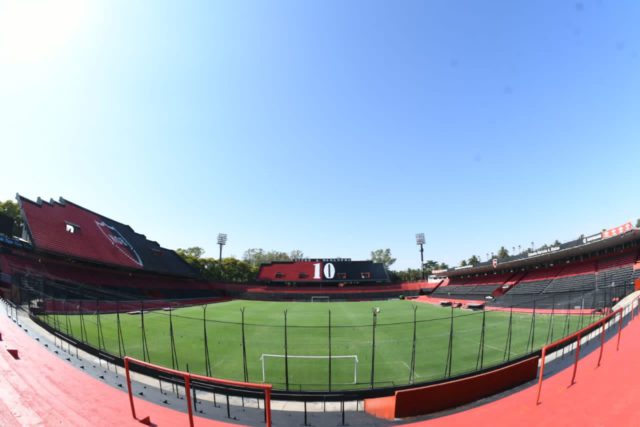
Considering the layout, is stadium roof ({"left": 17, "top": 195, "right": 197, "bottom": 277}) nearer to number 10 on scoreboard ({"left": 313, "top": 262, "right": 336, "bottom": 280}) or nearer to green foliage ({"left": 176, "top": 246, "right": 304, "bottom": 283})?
green foliage ({"left": 176, "top": 246, "right": 304, "bottom": 283})

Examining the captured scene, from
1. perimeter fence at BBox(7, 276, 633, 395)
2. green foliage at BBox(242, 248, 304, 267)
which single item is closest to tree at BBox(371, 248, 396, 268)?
green foliage at BBox(242, 248, 304, 267)

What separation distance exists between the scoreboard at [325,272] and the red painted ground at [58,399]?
60852 mm

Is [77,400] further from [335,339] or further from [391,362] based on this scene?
[335,339]

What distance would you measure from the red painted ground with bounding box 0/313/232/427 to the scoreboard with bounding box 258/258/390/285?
6085cm

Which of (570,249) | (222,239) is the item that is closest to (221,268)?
(222,239)

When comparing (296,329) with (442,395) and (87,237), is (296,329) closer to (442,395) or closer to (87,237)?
(442,395)

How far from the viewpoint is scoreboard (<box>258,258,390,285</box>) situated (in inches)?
2665

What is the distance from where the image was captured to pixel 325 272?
68.2 m

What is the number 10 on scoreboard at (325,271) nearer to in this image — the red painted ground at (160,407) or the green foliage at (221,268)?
the green foliage at (221,268)

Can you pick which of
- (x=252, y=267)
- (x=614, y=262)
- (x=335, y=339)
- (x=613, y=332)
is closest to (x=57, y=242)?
(x=335, y=339)

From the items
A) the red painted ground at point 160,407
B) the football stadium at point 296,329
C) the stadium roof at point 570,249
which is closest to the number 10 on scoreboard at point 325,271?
the football stadium at point 296,329

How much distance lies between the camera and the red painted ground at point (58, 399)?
15.6 feet

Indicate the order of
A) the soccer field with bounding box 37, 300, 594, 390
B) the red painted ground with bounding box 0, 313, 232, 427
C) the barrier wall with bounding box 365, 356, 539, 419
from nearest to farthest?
the red painted ground with bounding box 0, 313, 232, 427 → the barrier wall with bounding box 365, 356, 539, 419 → the soccer field with bounding box 37, 300, 594, 390

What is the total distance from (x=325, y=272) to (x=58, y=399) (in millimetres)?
64132
